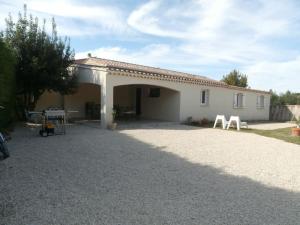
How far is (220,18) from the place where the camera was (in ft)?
44.2

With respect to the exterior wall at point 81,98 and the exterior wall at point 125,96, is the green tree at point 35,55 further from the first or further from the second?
the exterior wall at point 125,96

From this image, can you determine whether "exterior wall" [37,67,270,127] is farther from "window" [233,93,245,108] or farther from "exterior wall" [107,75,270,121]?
"window" [233,93,245,108]

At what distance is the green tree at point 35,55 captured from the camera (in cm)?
1295

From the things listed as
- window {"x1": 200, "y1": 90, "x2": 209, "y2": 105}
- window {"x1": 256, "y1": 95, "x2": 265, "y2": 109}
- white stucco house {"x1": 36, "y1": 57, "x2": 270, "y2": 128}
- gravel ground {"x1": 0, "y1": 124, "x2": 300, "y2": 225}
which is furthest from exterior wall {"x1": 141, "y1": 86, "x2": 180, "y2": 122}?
window {"x1": 256, "y1": 95, "x2": 265, "y2": 109}

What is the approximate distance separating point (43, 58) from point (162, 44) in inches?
430

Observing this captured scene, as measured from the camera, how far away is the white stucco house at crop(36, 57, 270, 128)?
14.1 meters

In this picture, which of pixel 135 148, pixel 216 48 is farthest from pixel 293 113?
pixel 135 148

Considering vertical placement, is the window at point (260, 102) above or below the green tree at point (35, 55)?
below

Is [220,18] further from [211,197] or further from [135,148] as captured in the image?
[211,197]

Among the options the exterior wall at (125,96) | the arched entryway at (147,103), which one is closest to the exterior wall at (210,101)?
the arched entryway at (147,103)

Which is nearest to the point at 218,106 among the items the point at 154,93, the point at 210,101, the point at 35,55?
the point at 210,101

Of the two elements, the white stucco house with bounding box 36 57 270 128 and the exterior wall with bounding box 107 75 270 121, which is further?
the exterior wall with bounding box 107 75 270 121

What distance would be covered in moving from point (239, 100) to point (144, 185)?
20739 mm

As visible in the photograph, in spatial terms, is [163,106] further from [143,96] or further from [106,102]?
[106,102]
